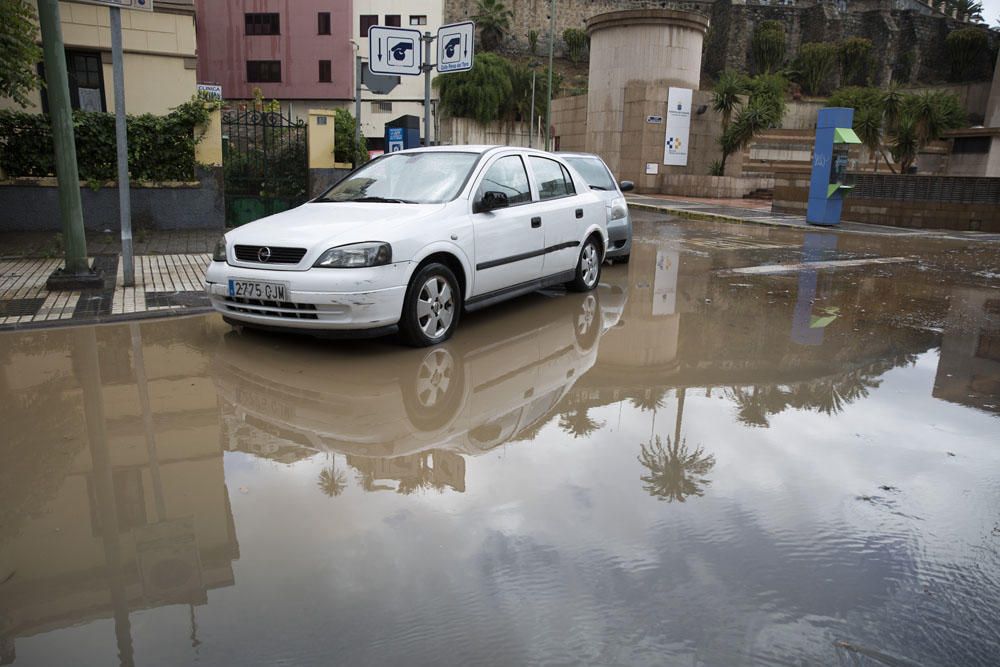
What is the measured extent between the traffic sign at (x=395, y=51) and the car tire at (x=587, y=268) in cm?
413

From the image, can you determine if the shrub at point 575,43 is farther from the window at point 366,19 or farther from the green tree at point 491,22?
the window at point 366,19

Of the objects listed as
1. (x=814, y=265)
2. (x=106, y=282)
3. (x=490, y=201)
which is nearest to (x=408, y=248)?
(x=490, y=201)

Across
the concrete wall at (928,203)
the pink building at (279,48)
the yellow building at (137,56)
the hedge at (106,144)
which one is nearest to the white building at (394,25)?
the pink building at (279,48)

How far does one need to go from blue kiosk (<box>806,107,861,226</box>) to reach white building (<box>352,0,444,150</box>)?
31.8 m

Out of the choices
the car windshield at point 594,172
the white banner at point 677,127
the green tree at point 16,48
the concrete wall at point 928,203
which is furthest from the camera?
the white banner at point 677,127

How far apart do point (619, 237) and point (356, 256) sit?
18.8ft

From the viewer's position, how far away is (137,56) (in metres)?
16.0

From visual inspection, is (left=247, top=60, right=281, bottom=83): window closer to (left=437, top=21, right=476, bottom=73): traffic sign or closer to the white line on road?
(left=437, top=21, right=476, bottom=73): traffic sign

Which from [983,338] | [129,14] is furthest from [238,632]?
[129,14]

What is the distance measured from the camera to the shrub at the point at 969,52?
179 feet

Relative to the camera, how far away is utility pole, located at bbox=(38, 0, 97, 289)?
7672 mm

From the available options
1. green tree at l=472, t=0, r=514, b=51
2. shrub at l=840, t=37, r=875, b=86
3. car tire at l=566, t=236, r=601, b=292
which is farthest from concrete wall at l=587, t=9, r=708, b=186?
green tree at l=472, t=0, r=514, b=51

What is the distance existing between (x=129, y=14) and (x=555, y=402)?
48.8 feet

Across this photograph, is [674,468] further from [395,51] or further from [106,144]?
[106,144]
